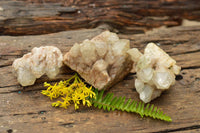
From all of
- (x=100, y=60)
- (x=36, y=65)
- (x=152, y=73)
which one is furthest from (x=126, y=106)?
(x=36, y=65)

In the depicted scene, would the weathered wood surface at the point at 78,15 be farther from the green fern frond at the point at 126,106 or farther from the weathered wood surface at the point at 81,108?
the green fern frond at the point at 126,106

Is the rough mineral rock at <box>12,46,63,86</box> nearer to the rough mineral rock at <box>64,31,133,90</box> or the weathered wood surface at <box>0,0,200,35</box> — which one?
the rough mineral rock at <box>64,31,133,90</box>

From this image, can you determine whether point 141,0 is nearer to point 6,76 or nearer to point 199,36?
point 199,36

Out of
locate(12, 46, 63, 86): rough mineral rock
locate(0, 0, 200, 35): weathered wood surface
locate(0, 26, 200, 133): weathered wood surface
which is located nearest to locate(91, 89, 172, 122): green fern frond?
locate(0, 26, 200, 133): weathered wood surface

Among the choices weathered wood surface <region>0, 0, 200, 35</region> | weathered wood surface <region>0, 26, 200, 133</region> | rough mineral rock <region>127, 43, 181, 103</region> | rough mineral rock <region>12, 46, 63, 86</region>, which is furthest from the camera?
weathered wood surface <region>0, 0, 200, 35</region>

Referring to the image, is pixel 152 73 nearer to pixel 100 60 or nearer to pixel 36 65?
pixel 100 60

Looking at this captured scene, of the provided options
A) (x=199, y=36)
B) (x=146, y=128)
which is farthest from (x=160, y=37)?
(x=146, y=128)
